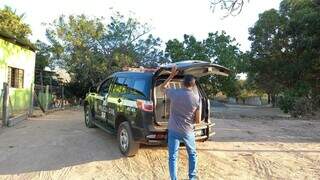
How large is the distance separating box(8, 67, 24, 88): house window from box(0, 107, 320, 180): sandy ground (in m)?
8.11

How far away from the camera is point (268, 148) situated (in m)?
11.1

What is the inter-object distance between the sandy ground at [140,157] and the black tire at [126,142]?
159 mm

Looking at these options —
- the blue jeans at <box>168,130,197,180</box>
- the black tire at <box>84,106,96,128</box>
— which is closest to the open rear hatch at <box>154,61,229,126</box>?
the blue jeans at <box>168,130,197,180</box>

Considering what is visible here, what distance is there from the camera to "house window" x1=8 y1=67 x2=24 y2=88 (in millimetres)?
21156

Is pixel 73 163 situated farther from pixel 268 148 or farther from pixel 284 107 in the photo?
pixel 284 107

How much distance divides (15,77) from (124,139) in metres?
13.7

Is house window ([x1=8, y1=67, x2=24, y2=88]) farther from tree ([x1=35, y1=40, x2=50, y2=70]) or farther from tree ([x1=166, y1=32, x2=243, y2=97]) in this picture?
tree ([x1=166, y1=32, x2=243, y2=97])

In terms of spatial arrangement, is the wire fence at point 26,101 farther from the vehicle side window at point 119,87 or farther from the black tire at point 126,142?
the black tire at point 126,142

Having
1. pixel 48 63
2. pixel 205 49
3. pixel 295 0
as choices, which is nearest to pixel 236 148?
pixel 295 0

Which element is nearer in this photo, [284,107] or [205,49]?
[284,107]

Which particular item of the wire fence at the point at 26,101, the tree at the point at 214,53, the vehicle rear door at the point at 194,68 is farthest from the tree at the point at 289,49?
the vehicle rear door at the point at 194,68

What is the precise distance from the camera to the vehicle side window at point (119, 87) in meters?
10.7

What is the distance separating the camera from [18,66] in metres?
21.9

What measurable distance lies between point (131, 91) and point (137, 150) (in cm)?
131
